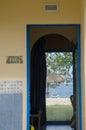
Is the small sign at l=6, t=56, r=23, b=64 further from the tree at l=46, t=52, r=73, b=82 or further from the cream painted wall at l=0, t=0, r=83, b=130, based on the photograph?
the tree at l=46, t=52, r=73, b=82

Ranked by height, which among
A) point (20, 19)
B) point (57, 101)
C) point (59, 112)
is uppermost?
point (20, 19)

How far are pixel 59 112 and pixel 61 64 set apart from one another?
1.48 metres

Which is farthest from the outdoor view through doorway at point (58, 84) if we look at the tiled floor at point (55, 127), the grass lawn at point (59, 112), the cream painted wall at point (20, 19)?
the cream painted wall at point (20, 19)

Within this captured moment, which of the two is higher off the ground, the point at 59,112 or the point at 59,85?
the point at 59,85

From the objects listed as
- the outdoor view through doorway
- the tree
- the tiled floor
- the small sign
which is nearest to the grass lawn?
the outdoor view through doorway

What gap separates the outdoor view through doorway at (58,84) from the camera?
770 cm

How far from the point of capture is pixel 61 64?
25.3ft

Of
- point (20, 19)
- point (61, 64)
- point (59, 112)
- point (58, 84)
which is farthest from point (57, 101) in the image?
point (20, 19)

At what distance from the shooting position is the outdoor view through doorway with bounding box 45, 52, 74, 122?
7.70 meters

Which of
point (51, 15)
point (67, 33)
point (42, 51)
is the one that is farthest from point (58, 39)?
point (51, 15)

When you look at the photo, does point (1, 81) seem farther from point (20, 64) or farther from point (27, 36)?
point (27, 36)

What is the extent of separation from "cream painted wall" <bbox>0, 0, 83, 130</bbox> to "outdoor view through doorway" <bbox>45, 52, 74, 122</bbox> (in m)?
3.75

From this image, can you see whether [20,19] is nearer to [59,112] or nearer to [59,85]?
[59,85]

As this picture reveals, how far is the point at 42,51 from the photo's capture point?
7457 millimetres
